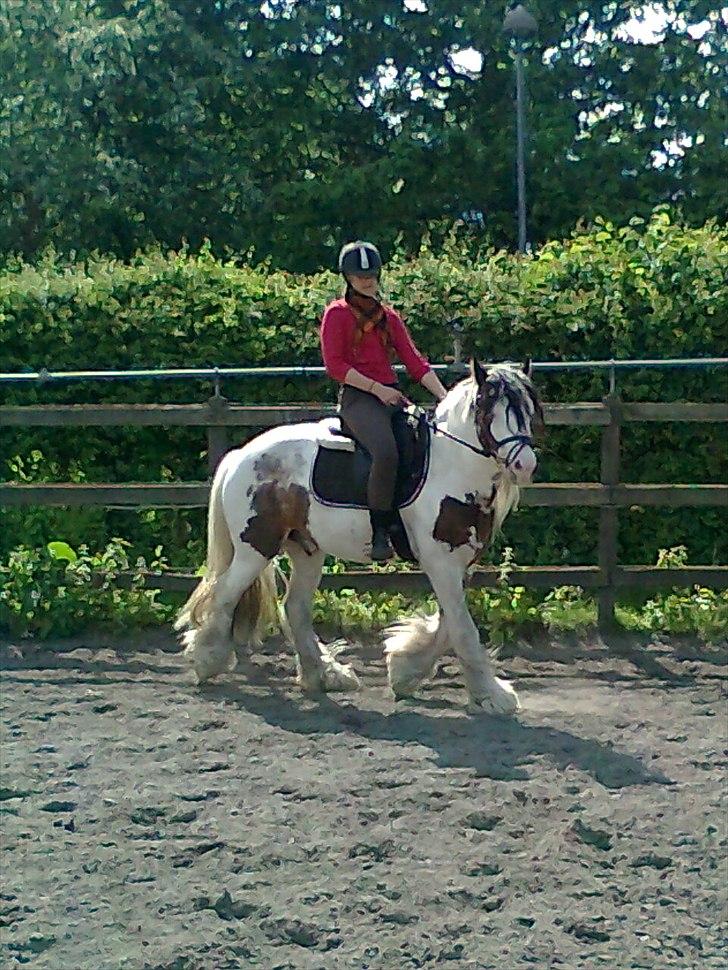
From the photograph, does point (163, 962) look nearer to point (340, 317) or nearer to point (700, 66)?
point (340, 317)

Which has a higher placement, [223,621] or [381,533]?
[381,533]

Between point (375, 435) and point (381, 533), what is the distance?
1.84 ft

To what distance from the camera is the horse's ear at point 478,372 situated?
5.97 meters

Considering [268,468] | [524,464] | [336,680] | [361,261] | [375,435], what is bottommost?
[336,680]

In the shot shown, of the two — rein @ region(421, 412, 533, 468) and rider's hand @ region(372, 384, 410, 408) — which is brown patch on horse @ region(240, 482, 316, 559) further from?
rein @ region(421, 412, 533, 468)

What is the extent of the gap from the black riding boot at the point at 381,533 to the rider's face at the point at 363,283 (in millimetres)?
1140

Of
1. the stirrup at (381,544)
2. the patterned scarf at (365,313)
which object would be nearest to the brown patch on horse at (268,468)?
the stirrup at (381,544)

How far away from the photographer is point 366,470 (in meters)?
6.47

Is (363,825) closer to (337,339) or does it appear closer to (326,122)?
(337,339)

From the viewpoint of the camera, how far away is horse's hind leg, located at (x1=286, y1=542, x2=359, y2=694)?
6.81 metres

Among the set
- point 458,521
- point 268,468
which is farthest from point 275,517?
point 458,521

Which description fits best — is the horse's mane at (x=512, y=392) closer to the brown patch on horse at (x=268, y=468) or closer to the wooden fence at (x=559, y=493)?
the brown patch on horse at (x=268, y=468)

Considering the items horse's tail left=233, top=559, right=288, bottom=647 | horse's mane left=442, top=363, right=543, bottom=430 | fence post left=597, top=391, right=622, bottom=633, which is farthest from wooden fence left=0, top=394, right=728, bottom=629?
horse's mane left=442, top=363, right=543, bottom=430

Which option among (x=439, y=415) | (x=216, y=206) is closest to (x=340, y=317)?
(x=439, y=415)
